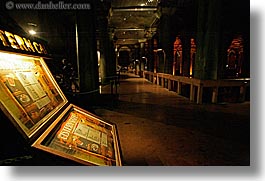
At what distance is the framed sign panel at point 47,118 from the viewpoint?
160cm

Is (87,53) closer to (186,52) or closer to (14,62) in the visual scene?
(14,62)

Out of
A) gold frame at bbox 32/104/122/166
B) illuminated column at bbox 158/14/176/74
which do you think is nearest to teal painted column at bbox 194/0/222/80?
gold frame at bbox 32/104/122/166

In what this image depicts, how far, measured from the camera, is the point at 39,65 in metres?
2.79

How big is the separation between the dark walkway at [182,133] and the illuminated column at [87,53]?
35.7 inches

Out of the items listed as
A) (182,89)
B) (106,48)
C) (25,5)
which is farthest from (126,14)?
(25,5)

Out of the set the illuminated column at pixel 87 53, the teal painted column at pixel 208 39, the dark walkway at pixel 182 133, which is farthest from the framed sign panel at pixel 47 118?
the teal painted column at pixel 208 39

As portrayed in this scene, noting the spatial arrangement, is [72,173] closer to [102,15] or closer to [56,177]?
[56,177]

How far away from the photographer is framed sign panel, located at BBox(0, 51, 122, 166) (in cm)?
160

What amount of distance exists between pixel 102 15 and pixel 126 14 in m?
3.42

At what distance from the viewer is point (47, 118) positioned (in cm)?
204

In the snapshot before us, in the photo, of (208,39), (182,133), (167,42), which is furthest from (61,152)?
(167,42)

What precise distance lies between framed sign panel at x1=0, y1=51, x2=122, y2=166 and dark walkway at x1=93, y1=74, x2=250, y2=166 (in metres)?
0.94

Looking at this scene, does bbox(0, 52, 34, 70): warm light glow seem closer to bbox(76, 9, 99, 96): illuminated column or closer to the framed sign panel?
the framed sign panel

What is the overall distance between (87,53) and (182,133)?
3687mm
